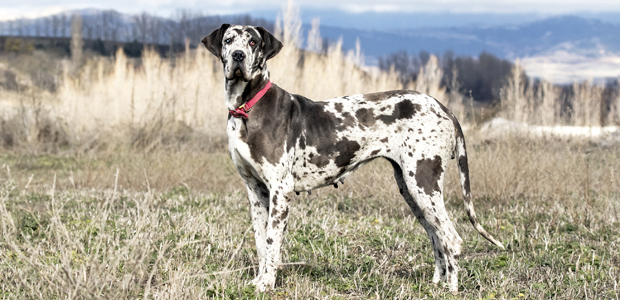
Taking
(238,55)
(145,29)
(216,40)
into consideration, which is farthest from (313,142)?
(145,29)

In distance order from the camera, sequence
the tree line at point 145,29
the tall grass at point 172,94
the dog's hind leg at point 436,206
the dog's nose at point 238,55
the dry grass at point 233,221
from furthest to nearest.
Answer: the tree line at point 145,29
the tall grass at point 172,94
the dog's hind leg at point 436,206
the dog's nose at point 238,55
the dry grass at point 233,221

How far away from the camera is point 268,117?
433 cm

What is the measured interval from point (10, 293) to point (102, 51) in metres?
65.8

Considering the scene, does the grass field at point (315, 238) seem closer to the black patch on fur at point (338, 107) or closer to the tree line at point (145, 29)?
the black patch on fur at point (338, 107)

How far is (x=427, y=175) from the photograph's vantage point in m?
4.55

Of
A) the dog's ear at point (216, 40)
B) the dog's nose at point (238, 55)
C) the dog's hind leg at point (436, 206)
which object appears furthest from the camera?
the dog's hind leg at point (436, 206)

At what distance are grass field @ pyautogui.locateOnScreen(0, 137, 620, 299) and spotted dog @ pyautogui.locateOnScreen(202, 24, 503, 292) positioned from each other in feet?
1.15

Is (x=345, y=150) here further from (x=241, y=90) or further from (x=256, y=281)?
(x=256, y=281)

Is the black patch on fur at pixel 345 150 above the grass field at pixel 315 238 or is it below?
above

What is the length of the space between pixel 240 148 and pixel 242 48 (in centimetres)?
72

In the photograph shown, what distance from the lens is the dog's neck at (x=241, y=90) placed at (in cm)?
436

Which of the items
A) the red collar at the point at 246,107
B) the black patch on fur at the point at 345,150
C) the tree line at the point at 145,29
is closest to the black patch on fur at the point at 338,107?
the black patch on fur at the point at 345,150

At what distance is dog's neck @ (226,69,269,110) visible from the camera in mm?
4359

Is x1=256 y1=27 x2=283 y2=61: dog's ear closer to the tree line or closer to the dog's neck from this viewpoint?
the dog's neck
